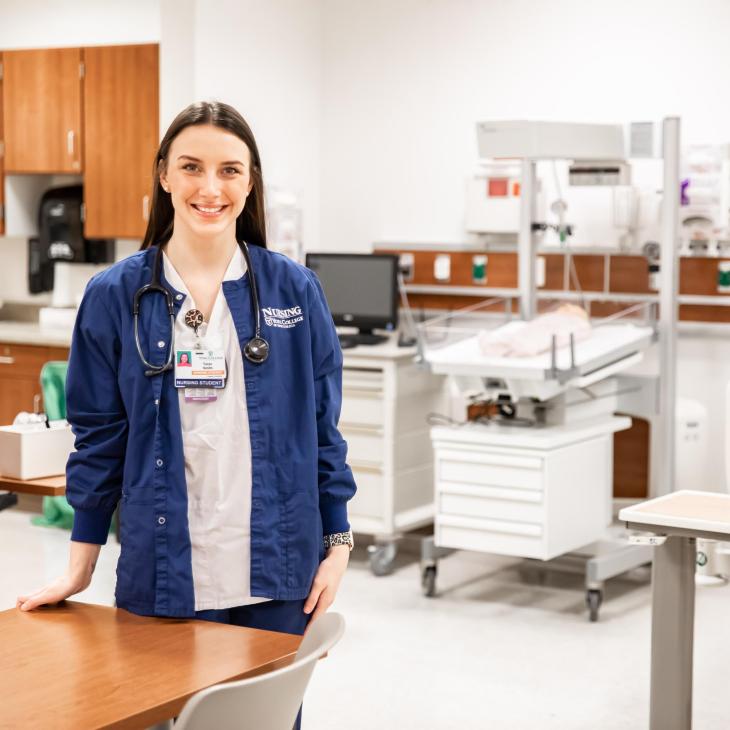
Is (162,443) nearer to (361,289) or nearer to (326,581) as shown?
(326,581)

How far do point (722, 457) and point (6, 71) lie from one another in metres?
4.04

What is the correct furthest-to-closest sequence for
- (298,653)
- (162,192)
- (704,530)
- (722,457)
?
(722,457) < (704,530) < (162,192) < (298,653)

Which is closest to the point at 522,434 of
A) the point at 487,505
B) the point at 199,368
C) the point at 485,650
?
the point at 487,505

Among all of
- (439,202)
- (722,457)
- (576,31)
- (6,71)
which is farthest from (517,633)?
(6,71)

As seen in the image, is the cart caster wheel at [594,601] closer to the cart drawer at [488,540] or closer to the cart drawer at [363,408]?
the cart drawer at [488,540]

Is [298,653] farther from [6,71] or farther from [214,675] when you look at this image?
[6,71]

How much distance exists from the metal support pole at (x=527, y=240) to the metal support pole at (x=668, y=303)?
543mm

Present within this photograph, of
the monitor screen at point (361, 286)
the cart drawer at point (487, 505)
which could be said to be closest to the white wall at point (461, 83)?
the monitor screen at point (361, 286)

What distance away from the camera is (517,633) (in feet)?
14.4

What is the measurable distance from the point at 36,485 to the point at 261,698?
5.31 ft

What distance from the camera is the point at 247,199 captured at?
201 centimetres

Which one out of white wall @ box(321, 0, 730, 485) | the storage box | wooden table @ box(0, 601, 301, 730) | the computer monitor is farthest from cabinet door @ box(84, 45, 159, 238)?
wooden table @ box(0, 601, 301, 730)

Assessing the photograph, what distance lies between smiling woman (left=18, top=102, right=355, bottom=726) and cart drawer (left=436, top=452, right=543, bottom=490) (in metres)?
2.59

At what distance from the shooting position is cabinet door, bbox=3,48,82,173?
6121mm
